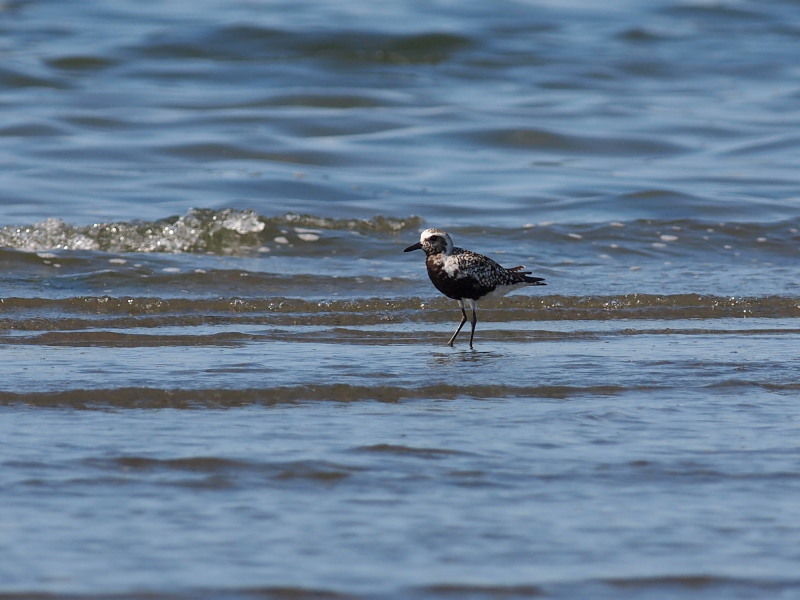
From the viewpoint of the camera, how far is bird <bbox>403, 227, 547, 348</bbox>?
8.40 metres

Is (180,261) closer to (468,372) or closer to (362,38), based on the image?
(468,372)

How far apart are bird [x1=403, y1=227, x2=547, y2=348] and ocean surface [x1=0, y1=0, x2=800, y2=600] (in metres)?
0.29

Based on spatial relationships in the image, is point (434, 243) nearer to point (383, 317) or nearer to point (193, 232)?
point (383, 317)

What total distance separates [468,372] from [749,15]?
21.3 metres

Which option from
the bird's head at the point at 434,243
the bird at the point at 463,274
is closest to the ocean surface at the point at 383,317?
the bird at the point at 463,274

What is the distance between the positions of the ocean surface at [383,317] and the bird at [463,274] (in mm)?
290

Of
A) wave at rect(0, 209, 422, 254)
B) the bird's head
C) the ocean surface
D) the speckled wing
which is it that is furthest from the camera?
wave at rect(0, 209, 422, 254)

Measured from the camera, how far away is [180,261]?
35.2ft

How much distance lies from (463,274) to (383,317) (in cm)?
80

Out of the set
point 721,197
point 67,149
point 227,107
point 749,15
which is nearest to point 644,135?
point 721,197

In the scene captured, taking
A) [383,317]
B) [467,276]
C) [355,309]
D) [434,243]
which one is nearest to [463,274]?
[467,276]

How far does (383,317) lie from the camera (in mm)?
8883

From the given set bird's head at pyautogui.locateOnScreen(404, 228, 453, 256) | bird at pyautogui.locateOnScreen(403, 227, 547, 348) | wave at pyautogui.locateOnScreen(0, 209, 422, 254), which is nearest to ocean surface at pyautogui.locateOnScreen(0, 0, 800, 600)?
wave at pyautogui.locateOnScreen(0, 209, 422, 254)

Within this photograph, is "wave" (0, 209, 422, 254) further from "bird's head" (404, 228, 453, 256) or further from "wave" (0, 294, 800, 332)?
"bird's head" (404, 228, 453, 256)
